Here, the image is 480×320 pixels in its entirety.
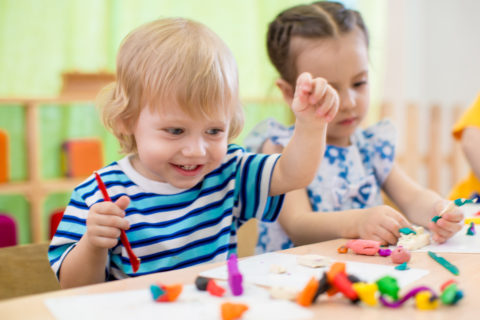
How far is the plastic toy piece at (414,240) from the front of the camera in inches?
29.3

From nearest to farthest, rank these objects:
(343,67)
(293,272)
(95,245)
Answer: (293,272), (95,245), (343,67)

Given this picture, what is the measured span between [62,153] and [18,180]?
0.65 feet

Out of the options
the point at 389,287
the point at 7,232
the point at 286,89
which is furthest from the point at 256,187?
the point at 7,232

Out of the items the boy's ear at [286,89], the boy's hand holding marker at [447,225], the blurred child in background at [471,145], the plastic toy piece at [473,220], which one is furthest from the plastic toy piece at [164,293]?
the blurred child in background at [471,145]

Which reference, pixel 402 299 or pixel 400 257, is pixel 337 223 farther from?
pixel 402 299

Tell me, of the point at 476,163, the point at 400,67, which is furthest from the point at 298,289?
the point at 400,67

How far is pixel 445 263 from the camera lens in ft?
2.10

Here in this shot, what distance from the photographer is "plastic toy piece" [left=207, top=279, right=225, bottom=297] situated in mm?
517

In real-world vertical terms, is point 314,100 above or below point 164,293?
above

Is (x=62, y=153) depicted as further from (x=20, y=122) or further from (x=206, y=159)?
(x=206, y=159)

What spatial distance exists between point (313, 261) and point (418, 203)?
57 centimetres

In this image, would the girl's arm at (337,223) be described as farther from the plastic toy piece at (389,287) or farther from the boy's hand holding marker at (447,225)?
the plastic toy piece at (389,287)

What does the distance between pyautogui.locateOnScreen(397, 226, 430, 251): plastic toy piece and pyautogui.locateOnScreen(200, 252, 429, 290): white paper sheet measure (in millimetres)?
118

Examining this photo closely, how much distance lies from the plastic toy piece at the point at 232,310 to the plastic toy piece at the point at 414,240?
36 cm
